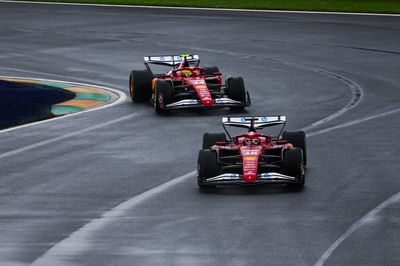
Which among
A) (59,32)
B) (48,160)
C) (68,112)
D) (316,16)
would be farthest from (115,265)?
(316,16)

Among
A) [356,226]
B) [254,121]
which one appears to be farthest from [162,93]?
[356,226]

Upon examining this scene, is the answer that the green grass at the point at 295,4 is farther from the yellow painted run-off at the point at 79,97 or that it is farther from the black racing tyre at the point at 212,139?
the black racing tyre at the point at 212,139

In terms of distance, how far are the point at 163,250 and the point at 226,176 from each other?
3560mm

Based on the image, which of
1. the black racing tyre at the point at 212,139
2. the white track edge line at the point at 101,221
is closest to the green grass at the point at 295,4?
the black racing tyre at the point at 212,139

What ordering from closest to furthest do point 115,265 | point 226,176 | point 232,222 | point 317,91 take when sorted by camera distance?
point 115,265, point 232,222, point 226,176, point 317,91

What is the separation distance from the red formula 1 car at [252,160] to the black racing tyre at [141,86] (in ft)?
28.4

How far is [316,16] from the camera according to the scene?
150 feet

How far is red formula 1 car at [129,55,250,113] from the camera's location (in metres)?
24.3

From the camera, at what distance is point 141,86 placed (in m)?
26.3

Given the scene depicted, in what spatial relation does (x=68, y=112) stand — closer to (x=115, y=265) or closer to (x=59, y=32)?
(x=115, y=265)

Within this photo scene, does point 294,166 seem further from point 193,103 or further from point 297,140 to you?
point 193,103

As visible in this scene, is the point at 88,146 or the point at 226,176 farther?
the point at 88,146

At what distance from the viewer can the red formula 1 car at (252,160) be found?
15891mm

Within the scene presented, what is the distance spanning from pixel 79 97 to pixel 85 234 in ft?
47.5
